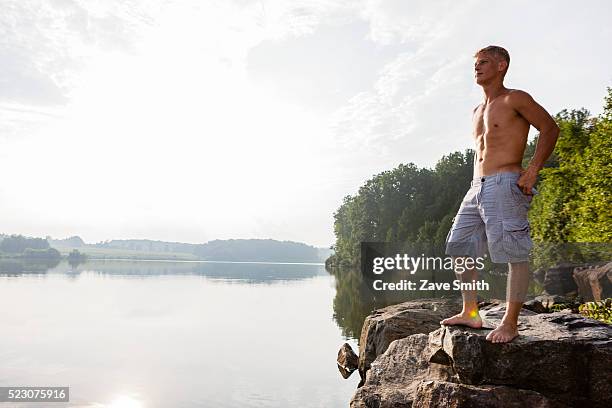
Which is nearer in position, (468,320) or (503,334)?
(503,334)

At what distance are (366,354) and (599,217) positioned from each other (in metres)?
19.3

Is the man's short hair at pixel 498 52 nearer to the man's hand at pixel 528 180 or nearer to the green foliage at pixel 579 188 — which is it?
the man's hand at pixel 528 180

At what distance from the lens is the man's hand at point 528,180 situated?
19.5 feet

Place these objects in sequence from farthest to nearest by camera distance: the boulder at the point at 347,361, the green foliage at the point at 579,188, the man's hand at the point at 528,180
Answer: the green foliage at the point at 579,188, the boulder at the point at 347,361, the man's hand at the point at 528,180

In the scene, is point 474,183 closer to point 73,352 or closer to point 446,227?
point 73,352


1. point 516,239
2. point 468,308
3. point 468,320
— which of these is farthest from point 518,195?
point 468,320

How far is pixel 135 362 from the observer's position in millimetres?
18438

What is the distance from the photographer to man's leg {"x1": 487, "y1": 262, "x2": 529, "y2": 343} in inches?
237

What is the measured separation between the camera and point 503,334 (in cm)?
611

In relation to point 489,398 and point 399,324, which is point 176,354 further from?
point 489,398

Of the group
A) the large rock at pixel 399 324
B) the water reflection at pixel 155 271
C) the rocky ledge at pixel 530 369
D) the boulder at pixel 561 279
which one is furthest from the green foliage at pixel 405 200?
the rocky ledge at pixel 530 369

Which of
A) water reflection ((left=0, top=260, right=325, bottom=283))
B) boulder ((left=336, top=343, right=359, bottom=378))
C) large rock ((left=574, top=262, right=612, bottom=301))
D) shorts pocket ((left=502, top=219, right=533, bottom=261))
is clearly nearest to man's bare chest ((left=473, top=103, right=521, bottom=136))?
shorts pocket ((left=502, top=219, right=533, bottom=261))

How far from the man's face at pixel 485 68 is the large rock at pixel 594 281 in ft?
52.9

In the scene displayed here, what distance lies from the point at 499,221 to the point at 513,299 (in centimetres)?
97
